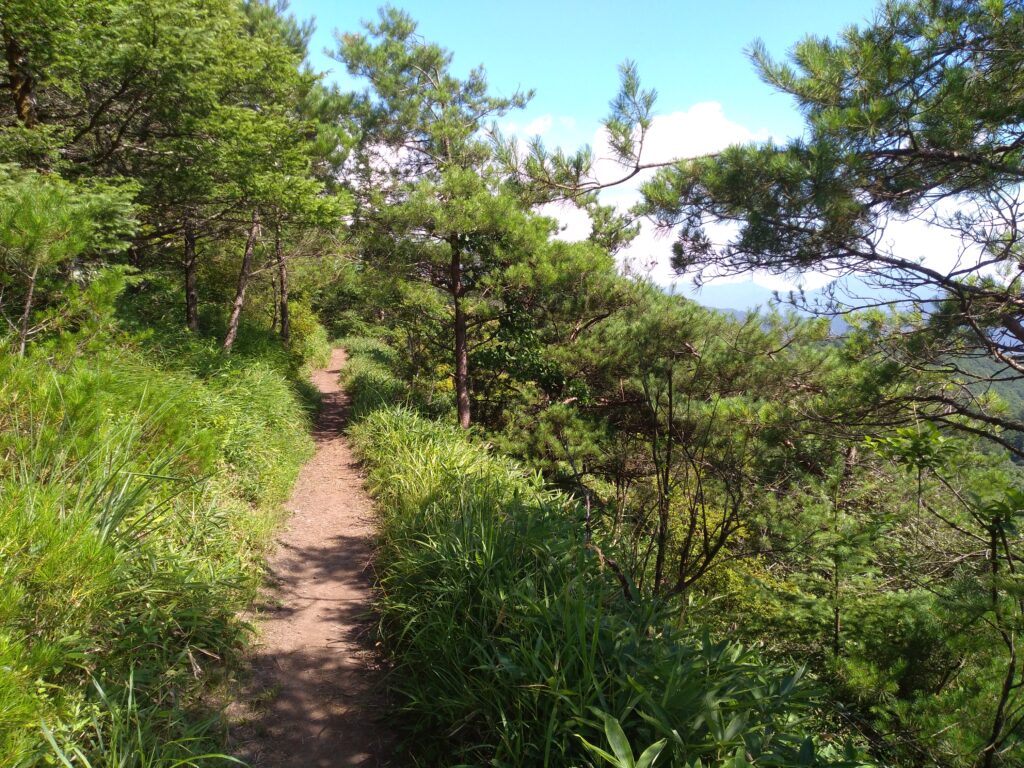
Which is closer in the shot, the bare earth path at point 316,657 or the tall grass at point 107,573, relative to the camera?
the tall grass at point 107,573

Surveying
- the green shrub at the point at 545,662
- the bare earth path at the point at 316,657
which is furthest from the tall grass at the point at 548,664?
the bare earth path at the point at 316,657

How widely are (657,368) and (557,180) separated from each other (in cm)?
450

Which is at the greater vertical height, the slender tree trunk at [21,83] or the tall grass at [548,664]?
the slender tree trunk at [21,83]

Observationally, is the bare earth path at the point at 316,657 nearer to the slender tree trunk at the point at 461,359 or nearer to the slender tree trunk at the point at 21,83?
the slender tree trunk at the point at 461,359

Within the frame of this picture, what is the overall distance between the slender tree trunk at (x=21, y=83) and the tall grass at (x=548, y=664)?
5.24 m

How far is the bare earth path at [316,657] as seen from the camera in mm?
2697

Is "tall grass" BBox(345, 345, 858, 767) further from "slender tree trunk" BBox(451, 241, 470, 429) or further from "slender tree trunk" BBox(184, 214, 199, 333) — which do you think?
"slender tree trunk" BBox(184, 214, 199, 333)

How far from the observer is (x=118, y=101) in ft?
18.6

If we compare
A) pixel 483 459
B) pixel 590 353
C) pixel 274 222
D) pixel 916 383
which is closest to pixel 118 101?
pixel 274 222

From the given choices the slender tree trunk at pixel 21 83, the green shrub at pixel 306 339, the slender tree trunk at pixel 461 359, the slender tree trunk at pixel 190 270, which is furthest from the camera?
the green shrub at pixel 306 339

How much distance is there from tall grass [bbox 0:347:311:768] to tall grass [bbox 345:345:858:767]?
3.56 ft

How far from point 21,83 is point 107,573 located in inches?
205

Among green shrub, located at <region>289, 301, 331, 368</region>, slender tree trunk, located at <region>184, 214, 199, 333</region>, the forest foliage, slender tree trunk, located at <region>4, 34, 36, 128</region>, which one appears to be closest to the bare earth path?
the forest foliage

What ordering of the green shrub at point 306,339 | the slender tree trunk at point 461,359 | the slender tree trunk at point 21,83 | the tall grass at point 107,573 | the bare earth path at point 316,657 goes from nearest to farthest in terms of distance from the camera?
the tall grass at point 107,573
the bare earth path at point 316,657
the slender tree trunk at point 21,83
the slender tree trunk at point 461,359
the green shrub at point 306,339
